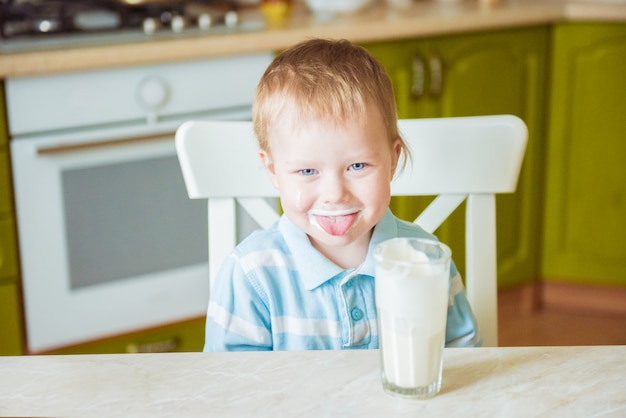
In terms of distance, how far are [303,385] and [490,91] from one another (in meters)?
1.78

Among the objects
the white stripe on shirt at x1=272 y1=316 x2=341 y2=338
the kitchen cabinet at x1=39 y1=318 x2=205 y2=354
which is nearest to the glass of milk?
the white stripe on shirt at x1=272 y1=316 x2=341 y2=338

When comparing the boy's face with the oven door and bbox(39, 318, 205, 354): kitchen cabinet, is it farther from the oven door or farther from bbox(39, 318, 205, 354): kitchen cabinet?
bbox(39, 318, 205, 354): kitchen cabinet

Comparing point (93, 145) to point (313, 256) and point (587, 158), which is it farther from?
point (587, 158)

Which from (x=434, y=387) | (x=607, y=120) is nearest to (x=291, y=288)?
(x=434, y=387)

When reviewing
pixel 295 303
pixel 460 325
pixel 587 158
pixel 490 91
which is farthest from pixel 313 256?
pixel 587 158

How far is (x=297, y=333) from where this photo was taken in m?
1.06

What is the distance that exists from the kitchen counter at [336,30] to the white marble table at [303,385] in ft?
3.77

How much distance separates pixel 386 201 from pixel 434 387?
25 cm

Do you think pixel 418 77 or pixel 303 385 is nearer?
pixel 303 385

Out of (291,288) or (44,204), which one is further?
(44,204)

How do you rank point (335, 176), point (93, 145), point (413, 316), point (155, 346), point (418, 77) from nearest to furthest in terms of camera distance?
point (413, 316) < point (335, 176) < point (93, 145) < point (155, 346) < point (418, 77)

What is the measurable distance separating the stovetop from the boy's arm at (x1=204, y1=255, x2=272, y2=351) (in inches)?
41.4

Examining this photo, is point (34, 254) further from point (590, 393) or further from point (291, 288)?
point (590, 393)

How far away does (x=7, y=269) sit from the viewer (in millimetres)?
2004
